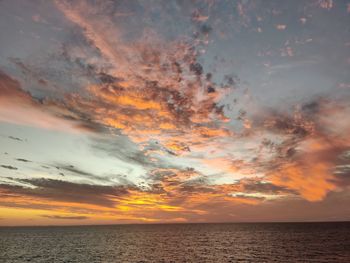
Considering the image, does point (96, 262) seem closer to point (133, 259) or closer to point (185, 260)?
point (133, 259)

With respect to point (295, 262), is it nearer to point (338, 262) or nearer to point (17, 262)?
point (338, 262)

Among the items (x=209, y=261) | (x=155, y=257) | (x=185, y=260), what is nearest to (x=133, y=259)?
(x=155, y=257)

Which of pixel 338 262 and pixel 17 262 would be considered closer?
pixel 338 262

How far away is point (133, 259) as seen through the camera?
6506 centimetres

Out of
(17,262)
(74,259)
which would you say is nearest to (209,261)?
(74,259)

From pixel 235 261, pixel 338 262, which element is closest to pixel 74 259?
pixel 235 261

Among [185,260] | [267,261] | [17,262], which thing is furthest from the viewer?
[17,262]

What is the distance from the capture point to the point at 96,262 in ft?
205

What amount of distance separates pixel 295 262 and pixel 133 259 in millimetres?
35168

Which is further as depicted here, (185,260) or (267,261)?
(185,260)

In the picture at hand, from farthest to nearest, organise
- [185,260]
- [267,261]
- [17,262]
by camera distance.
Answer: [17,262], [185,260], [267,261]

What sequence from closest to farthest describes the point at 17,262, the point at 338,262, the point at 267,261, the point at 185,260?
the point at 338,262
the point at 267,261
the point at 185,260
the point at 17,262

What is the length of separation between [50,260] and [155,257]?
25.6 metres

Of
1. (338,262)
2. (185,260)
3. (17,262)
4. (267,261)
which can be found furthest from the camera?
(17,262)
